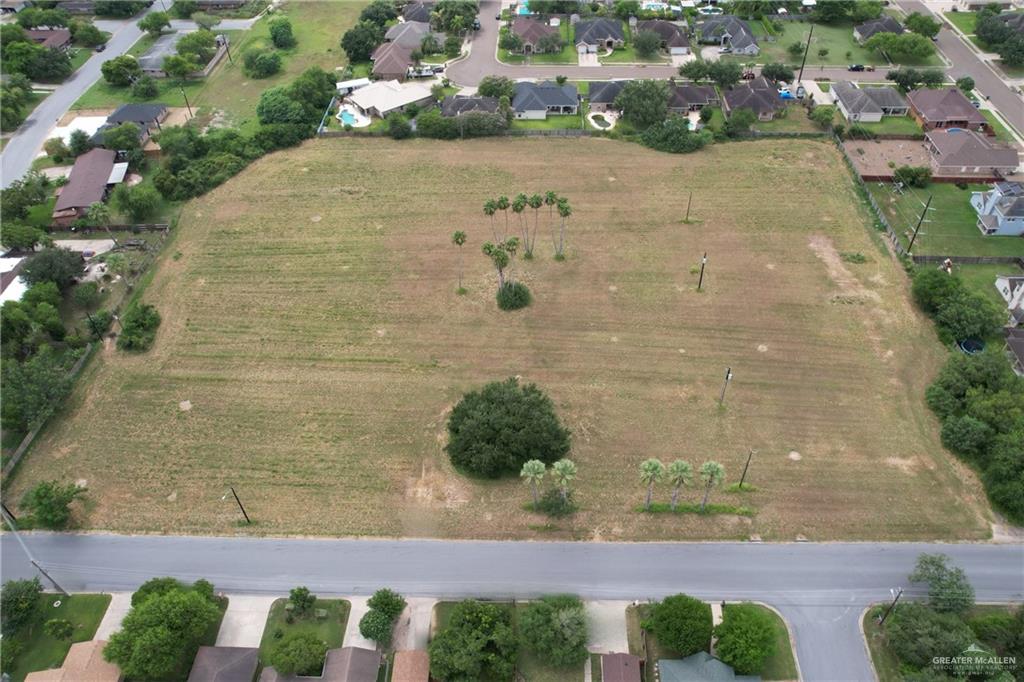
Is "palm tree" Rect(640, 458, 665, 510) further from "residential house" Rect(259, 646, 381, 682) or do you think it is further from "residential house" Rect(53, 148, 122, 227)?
"residential house" Rect(53, 148, 122, 227)

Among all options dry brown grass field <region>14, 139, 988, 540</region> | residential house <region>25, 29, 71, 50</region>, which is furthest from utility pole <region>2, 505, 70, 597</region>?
residential house <region>25, 29, 71, 50</region>

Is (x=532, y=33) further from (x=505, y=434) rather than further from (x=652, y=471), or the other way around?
(x=652, y=471)

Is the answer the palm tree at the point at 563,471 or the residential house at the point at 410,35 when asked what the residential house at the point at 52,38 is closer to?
the residential house at the point at 410,35

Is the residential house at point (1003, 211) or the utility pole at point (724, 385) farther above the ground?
the residential house at point (1003, 211)

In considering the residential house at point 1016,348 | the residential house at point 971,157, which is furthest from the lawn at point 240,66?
the residential house at point 1016,348

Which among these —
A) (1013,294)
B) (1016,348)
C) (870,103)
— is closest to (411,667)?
(1016,348)

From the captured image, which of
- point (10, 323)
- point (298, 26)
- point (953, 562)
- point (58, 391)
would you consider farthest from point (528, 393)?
point (298, 26)
